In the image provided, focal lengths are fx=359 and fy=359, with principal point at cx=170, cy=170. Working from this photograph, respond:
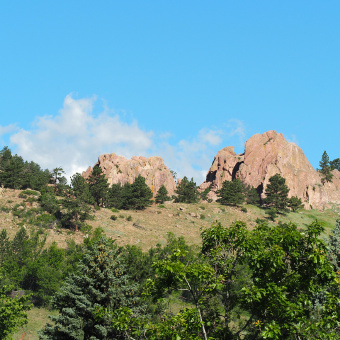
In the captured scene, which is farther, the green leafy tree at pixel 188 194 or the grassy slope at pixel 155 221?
the green leafy tree at pixel 188 194

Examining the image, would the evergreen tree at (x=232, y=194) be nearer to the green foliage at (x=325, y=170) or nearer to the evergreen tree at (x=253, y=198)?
the evergreen tree at (x=253, y=198)

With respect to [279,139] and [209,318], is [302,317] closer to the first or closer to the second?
[209,318]

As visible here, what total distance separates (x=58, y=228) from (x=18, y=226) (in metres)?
7.09

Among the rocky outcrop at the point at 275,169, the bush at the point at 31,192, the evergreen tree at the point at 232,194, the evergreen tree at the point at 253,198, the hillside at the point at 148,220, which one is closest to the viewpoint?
the hillside at the point at 148,220

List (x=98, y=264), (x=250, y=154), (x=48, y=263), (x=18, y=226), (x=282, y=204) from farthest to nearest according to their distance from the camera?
(x=250, y=154)
(x=282, y=204)
(x=18, y=226)
(x=48, y=263)
(x=98, y=264)

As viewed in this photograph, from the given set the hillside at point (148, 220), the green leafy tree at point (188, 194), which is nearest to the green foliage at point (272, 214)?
the hillside at point (148, 220)

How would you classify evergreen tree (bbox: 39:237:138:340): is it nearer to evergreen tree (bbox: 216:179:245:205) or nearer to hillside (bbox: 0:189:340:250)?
hillside (bbox: 0:189:340:250)

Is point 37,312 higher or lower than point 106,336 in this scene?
lower

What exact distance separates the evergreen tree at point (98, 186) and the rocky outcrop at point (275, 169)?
52.7m

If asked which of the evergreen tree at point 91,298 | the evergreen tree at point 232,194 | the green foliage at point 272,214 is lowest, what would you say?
the evergreen tree at point 91,298

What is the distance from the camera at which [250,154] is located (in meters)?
135

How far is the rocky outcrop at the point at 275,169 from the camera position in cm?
12256

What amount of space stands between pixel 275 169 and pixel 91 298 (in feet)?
357

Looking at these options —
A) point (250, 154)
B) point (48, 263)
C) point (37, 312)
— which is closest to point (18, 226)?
point (48, 263)
